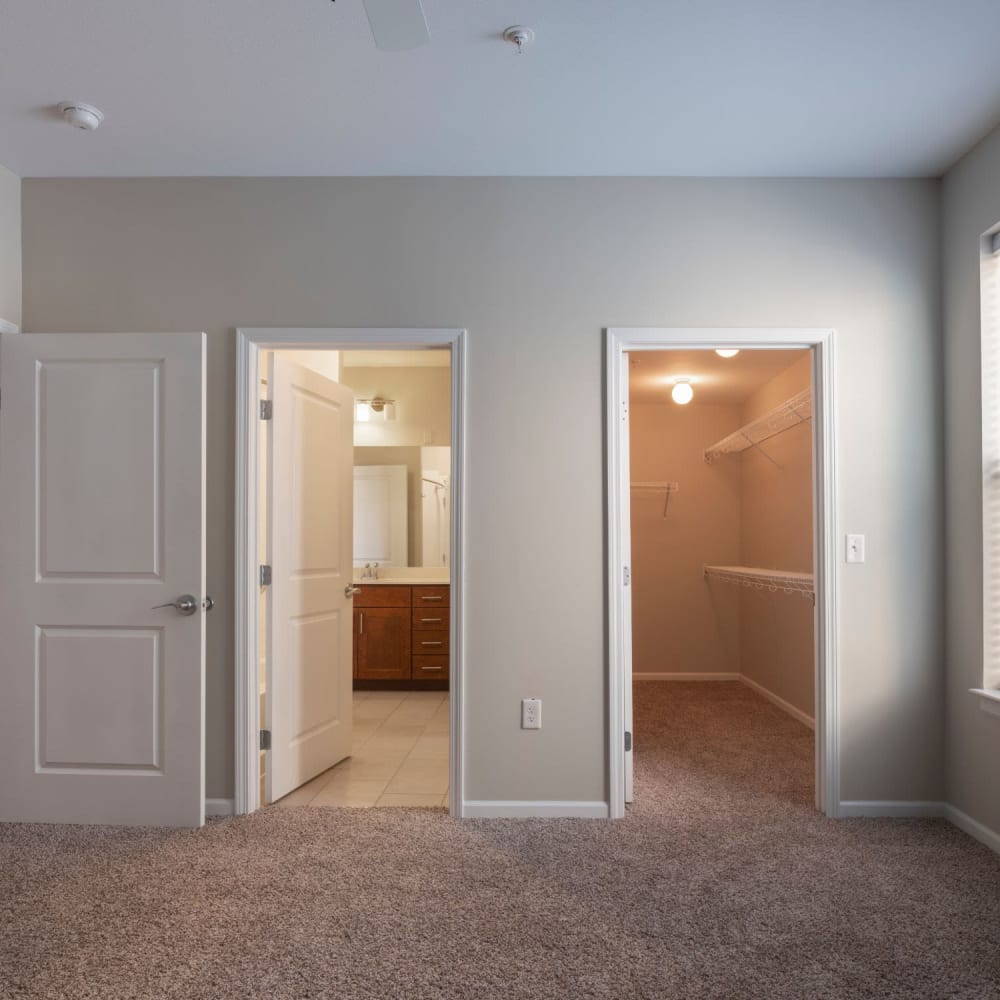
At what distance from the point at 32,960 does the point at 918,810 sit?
321cm

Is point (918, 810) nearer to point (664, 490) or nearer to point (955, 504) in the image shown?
point (955, 504)

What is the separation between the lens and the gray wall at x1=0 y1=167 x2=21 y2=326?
332 cm

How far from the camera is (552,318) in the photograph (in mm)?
3365

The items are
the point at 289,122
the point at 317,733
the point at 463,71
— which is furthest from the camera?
the point at 317,733

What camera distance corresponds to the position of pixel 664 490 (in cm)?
676

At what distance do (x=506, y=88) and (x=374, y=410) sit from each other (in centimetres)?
426

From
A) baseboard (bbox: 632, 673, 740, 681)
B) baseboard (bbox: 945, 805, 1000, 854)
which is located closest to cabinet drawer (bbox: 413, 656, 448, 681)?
baseboard (bbox: 632, 673, 740, 681)

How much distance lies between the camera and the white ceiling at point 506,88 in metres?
2.30

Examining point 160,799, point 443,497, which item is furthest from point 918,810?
point 443,497

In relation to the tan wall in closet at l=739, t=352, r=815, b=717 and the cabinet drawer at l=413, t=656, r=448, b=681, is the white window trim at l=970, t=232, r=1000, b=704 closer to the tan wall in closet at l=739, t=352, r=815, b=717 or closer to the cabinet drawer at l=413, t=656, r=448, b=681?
the tan wall in closet at l=739, t=352, r=815, b=717

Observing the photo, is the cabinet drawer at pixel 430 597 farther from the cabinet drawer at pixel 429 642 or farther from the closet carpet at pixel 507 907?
the closet carpet at pixel 507 907

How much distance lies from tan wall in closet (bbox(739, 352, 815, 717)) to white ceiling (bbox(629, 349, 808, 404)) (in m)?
0.10

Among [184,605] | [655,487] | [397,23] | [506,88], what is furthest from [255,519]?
[655,487]

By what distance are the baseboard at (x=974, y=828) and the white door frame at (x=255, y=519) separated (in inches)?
78.2
